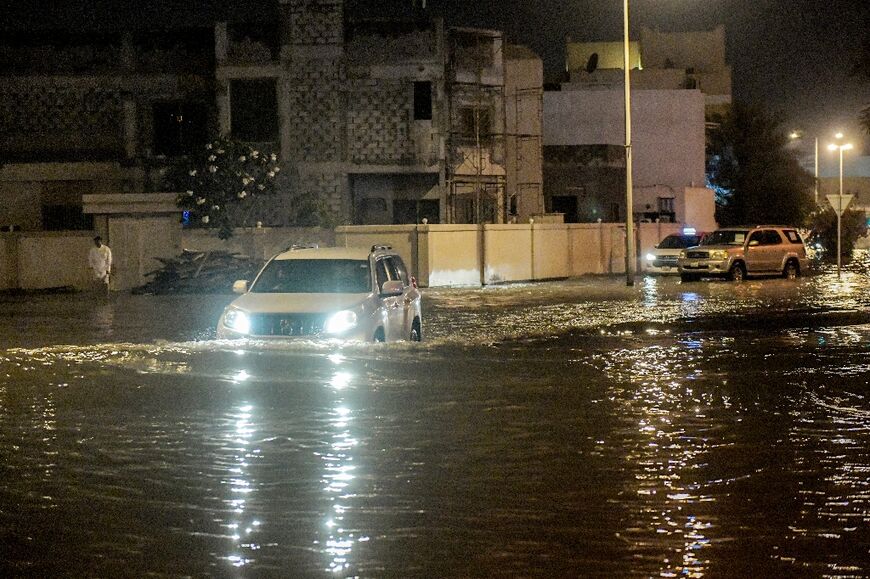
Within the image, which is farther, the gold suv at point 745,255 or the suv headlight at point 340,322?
the gold suv at point 745,255

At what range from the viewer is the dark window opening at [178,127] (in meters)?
48.4

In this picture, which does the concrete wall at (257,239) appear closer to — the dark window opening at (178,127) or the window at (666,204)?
the dark window opening at (178,127)

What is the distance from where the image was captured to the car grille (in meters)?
15.8

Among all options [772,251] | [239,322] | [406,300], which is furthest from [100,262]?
[239,322]

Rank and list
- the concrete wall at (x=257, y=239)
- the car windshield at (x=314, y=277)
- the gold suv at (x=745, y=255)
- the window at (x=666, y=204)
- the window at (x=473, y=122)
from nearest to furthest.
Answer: the car windshield at (x=314, y=277)
the concrete wall at (x=257, y=239)
the gold suv at (x=745, y=255)
the window at (x=473, y=122)
the window at (x=666, y=204)

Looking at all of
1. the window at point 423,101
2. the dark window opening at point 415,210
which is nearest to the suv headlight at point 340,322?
the window at point 423,101

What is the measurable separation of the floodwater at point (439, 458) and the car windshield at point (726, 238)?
71.3 ft

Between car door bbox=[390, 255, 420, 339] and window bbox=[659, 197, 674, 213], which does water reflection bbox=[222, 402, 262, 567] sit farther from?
window bbox=[659, 197, 674, 213]

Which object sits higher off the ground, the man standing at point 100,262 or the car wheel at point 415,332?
the man standing at point 100,262

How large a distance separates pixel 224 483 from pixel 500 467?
6.83ft

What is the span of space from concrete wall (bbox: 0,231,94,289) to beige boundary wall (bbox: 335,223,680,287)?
25.4 feet

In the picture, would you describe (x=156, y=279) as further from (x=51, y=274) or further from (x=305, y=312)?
(x=305, y=312)

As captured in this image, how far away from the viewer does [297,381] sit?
49.6ft

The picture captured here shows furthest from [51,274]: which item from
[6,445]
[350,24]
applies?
[6,445]
